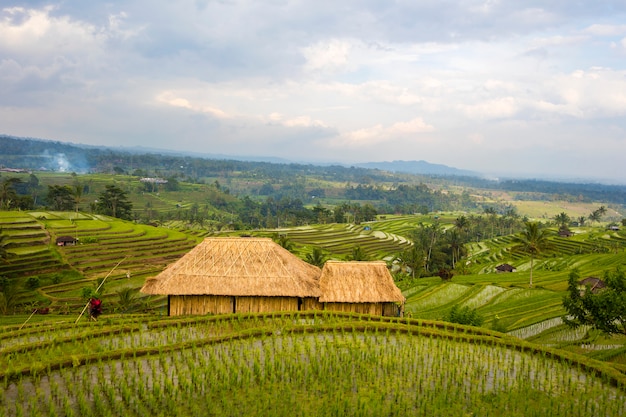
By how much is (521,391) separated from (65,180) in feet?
402

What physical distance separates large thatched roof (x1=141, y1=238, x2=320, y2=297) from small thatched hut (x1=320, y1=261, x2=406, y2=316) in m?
0.65

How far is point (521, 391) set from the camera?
1098 centimetres

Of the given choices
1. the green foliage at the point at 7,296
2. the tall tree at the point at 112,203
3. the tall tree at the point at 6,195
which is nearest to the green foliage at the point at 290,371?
the green foliage at the point at 7,296

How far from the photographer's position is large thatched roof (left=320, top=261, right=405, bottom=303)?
18.0 metres

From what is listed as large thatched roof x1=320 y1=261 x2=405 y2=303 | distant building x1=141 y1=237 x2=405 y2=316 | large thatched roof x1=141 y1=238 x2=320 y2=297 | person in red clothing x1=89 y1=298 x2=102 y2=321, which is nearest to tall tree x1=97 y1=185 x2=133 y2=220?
large thatched roof x1=141 y1=238 x2=320 y2=297

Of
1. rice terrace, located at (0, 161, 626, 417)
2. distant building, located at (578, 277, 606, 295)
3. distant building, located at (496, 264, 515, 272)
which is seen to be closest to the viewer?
rice terrace, located at (0, 161, 626, 417)

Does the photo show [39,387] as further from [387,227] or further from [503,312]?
[387,227]

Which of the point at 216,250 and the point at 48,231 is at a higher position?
the point at 216,250

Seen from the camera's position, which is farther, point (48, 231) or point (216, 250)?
point (48, 231)

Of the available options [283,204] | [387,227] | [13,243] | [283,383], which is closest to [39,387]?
[283,383]

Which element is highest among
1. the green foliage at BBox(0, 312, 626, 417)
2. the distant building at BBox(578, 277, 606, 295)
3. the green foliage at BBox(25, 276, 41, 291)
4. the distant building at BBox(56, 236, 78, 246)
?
the green foliage at BBox(0, 312, 626, 417)

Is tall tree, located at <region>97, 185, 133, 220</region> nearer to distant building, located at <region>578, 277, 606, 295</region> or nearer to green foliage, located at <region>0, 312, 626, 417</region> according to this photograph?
green foliage, located at <region>0, 312, 626, 417</region>

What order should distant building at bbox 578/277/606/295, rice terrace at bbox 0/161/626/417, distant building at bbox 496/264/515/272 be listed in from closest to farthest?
rice terrace at bbox 0/161/626/417, distant building at bbox 578/277/606/295, distant building at bbox 496/264/515/272

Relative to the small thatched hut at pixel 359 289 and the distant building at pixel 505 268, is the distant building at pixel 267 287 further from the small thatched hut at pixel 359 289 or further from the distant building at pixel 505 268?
the distant building at pixel 505 268
